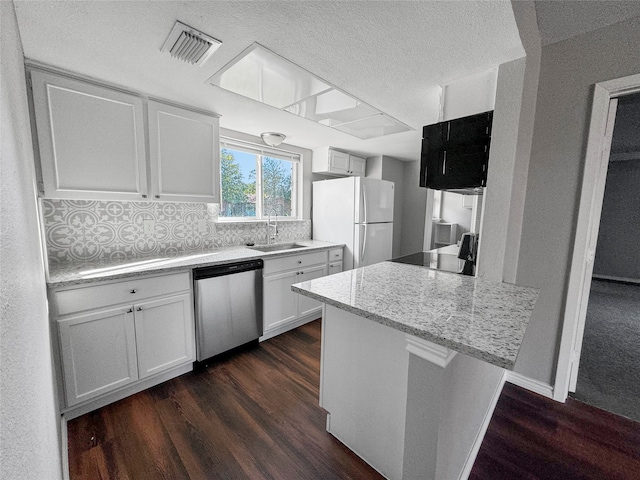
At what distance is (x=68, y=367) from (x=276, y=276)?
1.56m

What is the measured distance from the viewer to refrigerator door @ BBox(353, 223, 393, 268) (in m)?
3.31

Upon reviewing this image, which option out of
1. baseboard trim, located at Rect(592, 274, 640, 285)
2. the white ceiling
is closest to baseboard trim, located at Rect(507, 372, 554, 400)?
the white ceiling

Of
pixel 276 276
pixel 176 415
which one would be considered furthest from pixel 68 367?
pixel 276 276

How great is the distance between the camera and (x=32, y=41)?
4.46ft

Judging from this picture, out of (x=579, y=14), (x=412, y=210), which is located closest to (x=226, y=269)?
(x=579, y=14)

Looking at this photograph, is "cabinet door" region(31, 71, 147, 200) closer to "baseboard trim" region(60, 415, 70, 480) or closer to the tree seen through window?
the tree seen through window

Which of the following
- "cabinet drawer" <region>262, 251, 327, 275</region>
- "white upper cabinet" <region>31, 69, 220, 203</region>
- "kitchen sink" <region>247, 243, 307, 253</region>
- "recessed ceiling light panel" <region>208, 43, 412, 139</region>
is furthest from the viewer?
"kitchen sink" <region>247, 243, 307, 253</region>

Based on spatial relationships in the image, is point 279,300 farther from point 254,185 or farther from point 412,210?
point 412,210

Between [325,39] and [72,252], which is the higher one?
[325,39]

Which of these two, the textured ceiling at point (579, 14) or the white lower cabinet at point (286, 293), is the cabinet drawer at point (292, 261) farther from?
the textured ceiling at point (579, 14)

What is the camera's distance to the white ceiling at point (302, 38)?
115 cm

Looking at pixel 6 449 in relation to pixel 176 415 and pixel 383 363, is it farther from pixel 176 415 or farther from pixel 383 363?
pixel 176 415

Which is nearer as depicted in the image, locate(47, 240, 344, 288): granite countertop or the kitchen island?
the kitchen island

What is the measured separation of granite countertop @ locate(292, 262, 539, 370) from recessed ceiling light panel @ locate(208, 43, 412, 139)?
1.26 meters
